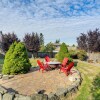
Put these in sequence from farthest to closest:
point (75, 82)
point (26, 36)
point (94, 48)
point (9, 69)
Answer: point (26, 36)
point (94, 48)
point (9, 69)
point (75, 82)

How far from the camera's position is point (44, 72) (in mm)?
14914

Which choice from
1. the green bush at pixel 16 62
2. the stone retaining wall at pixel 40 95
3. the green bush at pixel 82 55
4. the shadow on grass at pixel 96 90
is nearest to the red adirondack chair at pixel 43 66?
the green bush at pixel 16 62

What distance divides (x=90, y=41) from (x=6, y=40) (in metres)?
16.5

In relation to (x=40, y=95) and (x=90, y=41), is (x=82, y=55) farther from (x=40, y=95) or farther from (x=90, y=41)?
(x=40, y=95)

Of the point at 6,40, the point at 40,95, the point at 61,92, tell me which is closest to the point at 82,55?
the point at 6,40

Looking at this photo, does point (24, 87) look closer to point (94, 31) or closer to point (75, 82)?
point (75, 82)

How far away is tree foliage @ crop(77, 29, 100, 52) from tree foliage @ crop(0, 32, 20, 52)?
1338 cm

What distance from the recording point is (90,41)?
29.9 m

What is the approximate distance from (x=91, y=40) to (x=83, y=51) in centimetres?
317

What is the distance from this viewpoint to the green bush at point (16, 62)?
14.2 m

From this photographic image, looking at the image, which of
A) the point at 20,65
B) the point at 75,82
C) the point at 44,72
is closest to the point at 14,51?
the point at 20,65

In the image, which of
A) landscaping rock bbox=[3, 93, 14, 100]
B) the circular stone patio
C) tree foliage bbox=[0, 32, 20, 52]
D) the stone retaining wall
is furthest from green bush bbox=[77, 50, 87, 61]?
landscaping rock bbox=[3, 93, 14, 100]

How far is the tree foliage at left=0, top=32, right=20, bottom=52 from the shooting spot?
1386 inches

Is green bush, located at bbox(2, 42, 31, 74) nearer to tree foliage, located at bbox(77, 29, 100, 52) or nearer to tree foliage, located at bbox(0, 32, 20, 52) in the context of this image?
tree foliage, located at bbox(77, 29, 100, 52)
